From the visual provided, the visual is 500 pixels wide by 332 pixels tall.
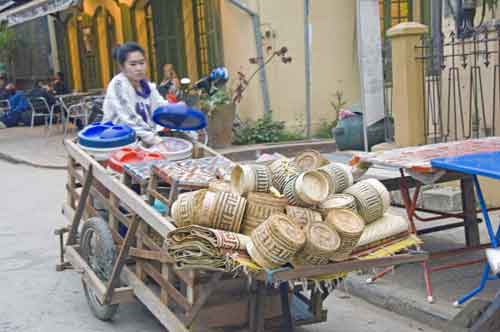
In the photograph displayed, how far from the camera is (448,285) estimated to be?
466 cm

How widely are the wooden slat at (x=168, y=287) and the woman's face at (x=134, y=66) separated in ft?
6.06

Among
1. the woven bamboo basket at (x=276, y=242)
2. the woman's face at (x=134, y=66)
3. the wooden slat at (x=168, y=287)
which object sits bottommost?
the wooden slat at (x=168, y=287)

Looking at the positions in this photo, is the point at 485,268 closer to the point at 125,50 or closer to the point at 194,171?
the point at 194,171

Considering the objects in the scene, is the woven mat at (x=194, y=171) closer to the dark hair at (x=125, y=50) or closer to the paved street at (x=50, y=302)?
the paved street at (x=50, y=302)

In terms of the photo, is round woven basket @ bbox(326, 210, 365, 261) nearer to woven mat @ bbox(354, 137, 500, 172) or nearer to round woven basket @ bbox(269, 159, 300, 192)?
round woven basket @ bbox(269, 159, 300, 192)

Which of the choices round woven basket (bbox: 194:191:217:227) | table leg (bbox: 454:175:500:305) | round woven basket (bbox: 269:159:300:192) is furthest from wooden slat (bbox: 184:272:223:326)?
table leg (bbox: 454:175:500:305)

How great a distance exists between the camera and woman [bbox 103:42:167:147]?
5156mm

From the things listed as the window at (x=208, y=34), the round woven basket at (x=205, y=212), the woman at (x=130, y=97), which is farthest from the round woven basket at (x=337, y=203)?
the window at (x=208, y=34)

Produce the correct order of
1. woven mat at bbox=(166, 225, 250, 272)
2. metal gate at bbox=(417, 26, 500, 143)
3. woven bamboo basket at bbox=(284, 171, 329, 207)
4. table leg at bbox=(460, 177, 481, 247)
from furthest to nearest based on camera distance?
metal gate at bbox=(417, 26, 500, 143) → table leg at bbox=(460, 177, 481, 247) → woven bamboo basket at bbox=(284, 171, 329, 207) → woven mat at bbox=(166, 225, 250, 272)

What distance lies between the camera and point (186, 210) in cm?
325

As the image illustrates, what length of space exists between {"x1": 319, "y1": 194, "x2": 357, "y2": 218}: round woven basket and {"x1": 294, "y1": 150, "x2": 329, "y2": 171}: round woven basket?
0.37m

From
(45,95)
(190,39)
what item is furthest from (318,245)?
(45,95)

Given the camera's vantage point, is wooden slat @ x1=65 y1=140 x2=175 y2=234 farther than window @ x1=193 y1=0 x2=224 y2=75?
No

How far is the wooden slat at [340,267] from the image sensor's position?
2914 mm
